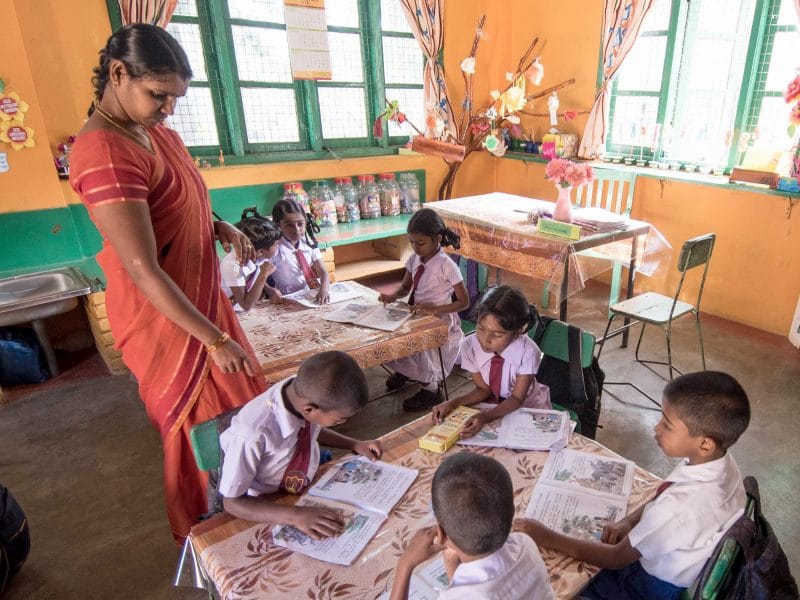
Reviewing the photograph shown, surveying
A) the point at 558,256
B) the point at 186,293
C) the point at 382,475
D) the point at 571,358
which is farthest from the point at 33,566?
the point at 558,256

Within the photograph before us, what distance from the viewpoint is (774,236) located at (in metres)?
3.44

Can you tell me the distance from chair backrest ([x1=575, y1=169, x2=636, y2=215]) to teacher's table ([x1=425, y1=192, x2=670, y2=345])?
56cm

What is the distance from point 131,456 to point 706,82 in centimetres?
447

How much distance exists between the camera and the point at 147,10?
3395 millimetres

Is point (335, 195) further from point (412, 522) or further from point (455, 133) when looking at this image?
point (412, 522)

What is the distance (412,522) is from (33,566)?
168 cm

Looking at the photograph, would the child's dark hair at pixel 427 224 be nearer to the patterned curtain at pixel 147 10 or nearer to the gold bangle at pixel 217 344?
the gold bangle at pixel 217 344

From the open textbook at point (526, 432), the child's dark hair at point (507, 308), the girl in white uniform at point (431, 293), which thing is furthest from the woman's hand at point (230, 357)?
the girl in white uniform at point (431, 293)

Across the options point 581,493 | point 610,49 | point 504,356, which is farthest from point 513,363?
point 610,49

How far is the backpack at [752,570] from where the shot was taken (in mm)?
899

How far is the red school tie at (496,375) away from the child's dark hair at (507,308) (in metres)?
0.13

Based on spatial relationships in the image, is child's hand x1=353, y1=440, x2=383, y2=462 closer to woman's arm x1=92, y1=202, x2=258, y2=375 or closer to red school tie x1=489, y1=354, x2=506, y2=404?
woman's arm x1=92, y1=202, x2=258, y2=375

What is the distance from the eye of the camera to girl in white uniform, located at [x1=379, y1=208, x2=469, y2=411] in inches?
95.0

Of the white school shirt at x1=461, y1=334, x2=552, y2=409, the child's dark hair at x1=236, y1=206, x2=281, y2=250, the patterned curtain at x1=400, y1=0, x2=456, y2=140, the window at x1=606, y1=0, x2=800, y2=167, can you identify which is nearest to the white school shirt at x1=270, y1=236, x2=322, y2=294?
the child's dark hair at x1=236, y1=206, x2=281, y2=250
